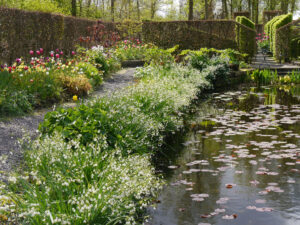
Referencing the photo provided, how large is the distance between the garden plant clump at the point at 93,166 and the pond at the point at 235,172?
380 millimetres

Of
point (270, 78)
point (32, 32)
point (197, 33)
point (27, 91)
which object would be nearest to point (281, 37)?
point (197, 33)

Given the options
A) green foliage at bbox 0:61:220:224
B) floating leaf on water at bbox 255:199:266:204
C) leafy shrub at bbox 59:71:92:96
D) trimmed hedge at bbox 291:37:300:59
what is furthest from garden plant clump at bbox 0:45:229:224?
trimmed hedge at bbox 291:37:300:59

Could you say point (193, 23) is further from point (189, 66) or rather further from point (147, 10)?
point (147, 10)

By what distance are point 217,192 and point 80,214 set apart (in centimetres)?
226

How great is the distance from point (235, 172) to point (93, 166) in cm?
249

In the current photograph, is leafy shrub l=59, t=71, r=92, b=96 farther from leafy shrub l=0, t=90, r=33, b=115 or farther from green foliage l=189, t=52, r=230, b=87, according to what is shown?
green foliage l=189, t=52, r=230, b=87

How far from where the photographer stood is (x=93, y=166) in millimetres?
4016

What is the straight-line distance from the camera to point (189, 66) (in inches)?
588

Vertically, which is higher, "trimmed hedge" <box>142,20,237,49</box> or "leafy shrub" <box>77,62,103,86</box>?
"trimmed hedge" <box>142,20,237,49</box>

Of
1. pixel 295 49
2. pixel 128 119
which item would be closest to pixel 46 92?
pixel 128 119

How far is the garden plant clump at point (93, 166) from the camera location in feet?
Result: 10.6

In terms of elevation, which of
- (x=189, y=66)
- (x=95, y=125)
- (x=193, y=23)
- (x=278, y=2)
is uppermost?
(x=278, y=2)

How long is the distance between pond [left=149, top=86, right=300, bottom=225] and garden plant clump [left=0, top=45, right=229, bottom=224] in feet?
1.25

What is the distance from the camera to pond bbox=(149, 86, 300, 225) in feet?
14.1
